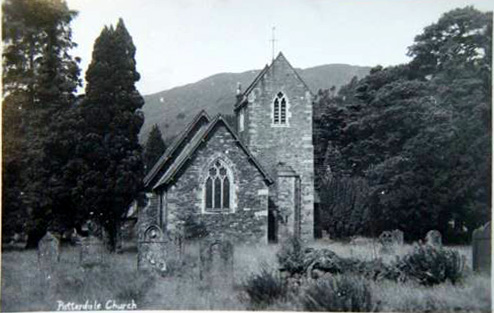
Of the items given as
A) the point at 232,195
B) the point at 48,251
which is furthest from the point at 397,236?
the point at 48,251

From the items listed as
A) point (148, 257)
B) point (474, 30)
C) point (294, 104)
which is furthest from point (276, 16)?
point (294, 104)

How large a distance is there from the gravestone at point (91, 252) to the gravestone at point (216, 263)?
265cm

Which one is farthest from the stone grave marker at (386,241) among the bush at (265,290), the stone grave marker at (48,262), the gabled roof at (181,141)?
the gabled roof at (181,141)

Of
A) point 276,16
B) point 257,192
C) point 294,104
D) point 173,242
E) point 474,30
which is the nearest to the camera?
point 474,30

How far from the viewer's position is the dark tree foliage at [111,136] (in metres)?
14.2

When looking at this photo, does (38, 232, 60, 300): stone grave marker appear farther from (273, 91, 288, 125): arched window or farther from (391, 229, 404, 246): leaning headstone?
(273, 91, 288, 125): arched window

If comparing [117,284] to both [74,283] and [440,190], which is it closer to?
[74,283]

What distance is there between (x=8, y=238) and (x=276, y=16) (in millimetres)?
7460

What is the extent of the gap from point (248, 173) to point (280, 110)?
472 centimetres

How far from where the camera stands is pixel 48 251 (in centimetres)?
1225

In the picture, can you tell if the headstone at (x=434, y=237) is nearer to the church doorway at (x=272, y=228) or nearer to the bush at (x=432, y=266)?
the bush at (x=432, y=266)

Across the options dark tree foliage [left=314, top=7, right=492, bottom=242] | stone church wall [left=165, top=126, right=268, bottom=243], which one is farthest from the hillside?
stone church wall [left=165, top=126, right=268, bottom=243]

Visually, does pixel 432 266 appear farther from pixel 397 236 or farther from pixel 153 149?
pixel 153 149

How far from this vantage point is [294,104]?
21.7 m
